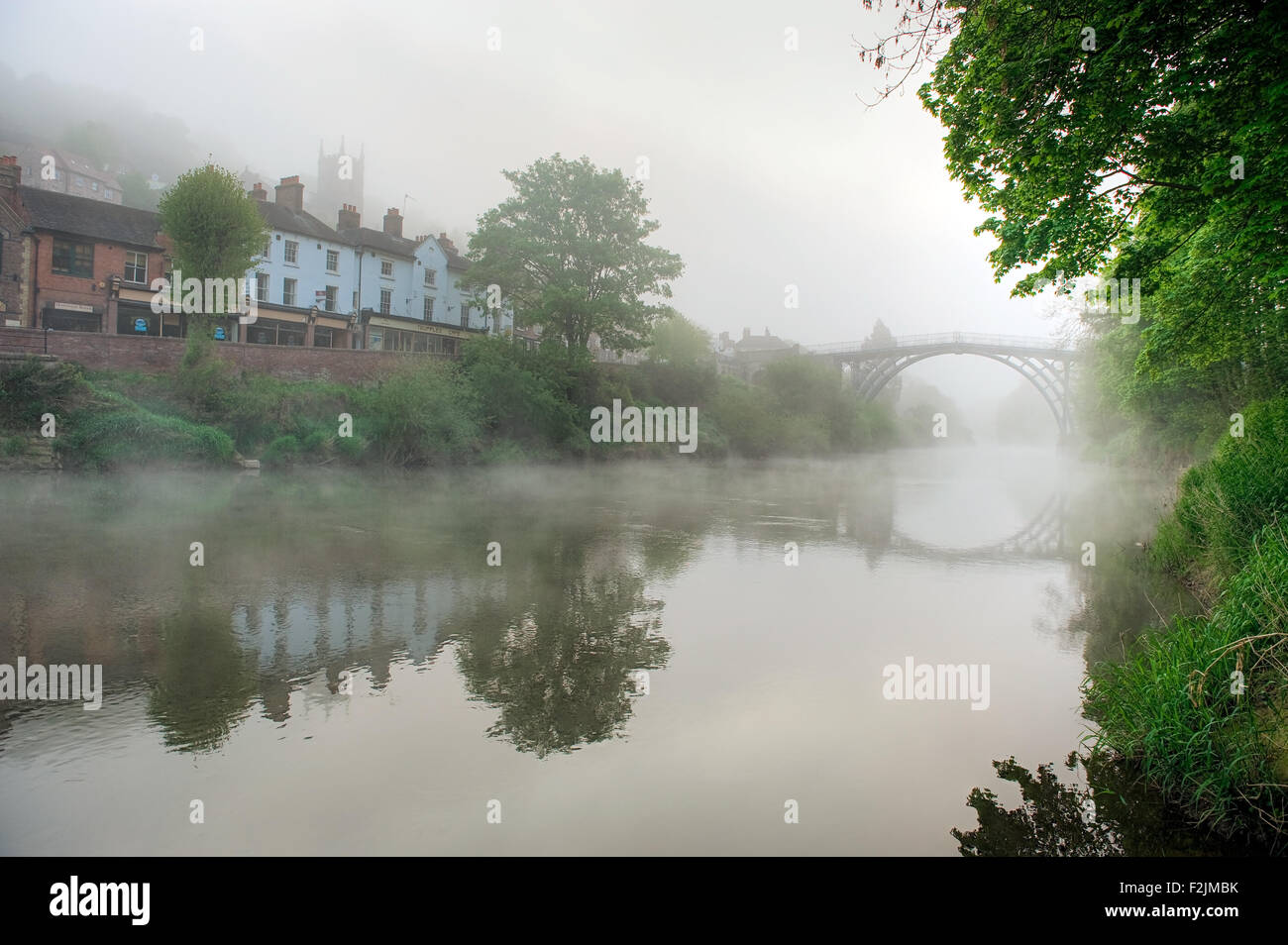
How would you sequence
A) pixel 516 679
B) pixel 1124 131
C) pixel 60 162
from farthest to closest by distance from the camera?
1. pixel 60 162
2. pixel 1124 131
3. pixel 516 679

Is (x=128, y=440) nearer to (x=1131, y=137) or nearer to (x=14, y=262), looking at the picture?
(x=14, y=262)

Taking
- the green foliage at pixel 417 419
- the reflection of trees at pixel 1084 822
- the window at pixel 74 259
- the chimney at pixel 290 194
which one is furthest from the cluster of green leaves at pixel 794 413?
the reflection of trees at pixel 1084 822

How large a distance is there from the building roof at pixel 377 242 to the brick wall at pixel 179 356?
2022 centimetres

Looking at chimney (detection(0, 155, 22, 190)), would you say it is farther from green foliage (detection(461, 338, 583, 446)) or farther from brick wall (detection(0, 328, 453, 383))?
green foliage (detection(461, 338, 583, 446))

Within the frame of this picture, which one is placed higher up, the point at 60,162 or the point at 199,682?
the point at 60,162

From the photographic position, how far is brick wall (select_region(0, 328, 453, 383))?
27.6m

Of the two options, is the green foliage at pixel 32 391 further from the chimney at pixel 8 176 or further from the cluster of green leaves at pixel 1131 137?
the cluster of green leaves at pixel 1131 137

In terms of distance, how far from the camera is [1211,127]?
1127cm

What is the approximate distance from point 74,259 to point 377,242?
59.0 feet

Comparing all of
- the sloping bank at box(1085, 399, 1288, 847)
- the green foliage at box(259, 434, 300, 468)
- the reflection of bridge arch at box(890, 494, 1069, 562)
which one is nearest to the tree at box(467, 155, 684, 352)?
the green foliage at box(259, 434, 300, 468)

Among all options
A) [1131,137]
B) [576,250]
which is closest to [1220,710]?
[1131,137]

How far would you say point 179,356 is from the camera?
30.8m

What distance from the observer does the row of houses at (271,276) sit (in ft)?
128

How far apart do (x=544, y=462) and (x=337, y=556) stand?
2165 centimetres
